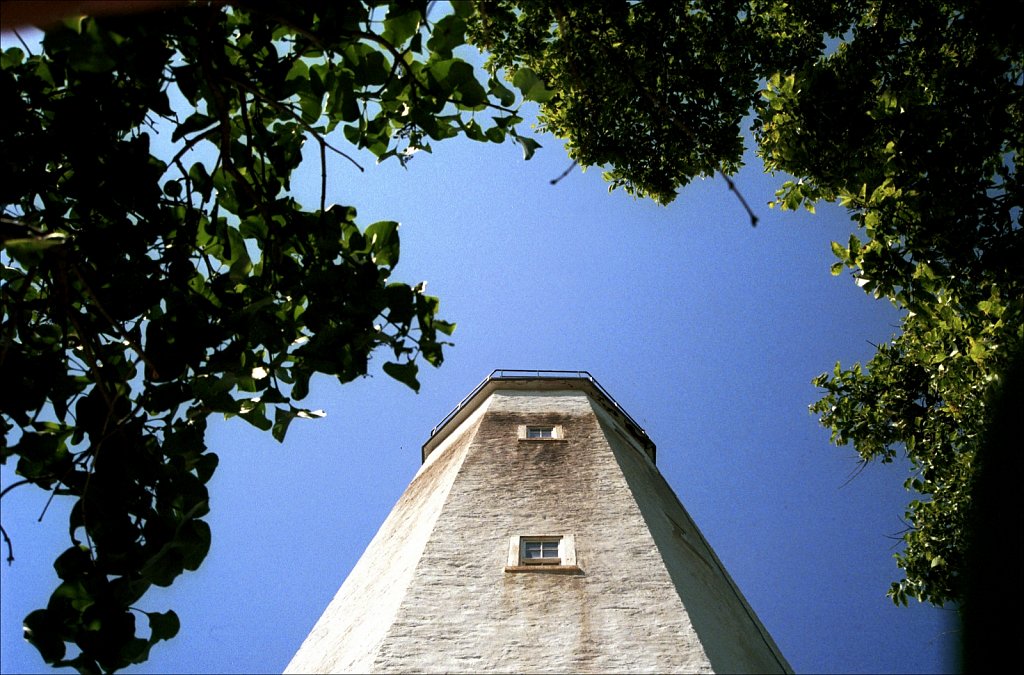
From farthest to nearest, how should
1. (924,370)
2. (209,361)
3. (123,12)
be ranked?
(924,370) → (209,361) → (123,12)

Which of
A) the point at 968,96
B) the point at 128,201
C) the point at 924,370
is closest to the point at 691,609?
the point at 924,370

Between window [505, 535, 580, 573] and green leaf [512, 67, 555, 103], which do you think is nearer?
green leaf [512, 67, 555, 103]

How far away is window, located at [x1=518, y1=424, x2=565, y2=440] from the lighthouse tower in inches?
1.7

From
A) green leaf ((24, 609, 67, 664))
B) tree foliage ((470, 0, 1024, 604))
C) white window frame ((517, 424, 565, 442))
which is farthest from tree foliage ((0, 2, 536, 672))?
white window frame ((517, 424, 565, 442))

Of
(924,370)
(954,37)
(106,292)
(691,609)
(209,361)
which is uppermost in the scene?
(954,37)

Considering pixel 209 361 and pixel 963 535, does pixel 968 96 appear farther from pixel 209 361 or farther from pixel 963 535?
pixel 209 361

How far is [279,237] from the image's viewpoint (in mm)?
6391

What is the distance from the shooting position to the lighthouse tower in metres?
9.73

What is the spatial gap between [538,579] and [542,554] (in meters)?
1.02

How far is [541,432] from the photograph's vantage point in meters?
17.4

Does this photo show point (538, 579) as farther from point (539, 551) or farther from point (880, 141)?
point (880, 141)

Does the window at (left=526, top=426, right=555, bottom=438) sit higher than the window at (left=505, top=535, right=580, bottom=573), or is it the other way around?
the window at (left=526, top=426, right=555, bottom=438)

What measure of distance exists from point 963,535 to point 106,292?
1233cm

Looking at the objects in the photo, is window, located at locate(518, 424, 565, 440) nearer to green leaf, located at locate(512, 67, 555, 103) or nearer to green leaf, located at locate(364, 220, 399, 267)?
green leaf, located at locate(364, 220, 399, 267)
